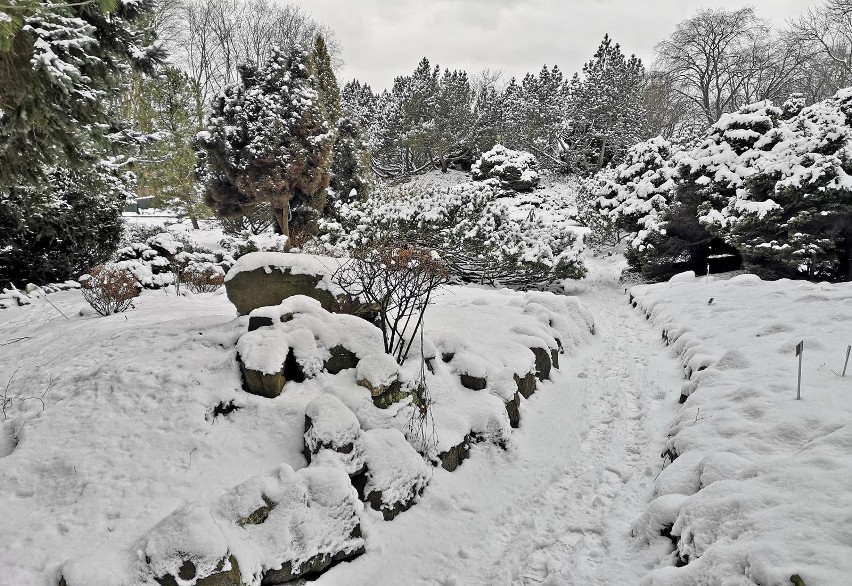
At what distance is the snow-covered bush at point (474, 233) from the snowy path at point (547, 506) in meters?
5.89

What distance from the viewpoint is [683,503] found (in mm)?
2746

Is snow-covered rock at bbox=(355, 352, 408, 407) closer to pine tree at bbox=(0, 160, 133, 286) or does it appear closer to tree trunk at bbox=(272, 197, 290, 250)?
pine tree at bbox=(0, 160, 133, 286)

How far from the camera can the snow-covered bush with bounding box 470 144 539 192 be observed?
1593 cm

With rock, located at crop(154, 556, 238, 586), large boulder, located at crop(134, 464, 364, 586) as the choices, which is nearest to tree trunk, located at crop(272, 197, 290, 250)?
large boulder, located at crop(134, 464, 364, 586)

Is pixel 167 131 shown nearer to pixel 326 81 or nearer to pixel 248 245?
pixel 326 81

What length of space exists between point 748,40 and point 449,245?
27301 millimetres

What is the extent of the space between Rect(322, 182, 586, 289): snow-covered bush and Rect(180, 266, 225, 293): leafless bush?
3232 millimetres

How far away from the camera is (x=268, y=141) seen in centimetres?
1159

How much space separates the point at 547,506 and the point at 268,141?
36.9ft

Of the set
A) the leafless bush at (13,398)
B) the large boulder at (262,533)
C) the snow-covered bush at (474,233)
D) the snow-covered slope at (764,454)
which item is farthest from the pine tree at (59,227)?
the snow-covered slope at (764,454)

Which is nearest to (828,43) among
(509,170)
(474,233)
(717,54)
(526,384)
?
(717,54)

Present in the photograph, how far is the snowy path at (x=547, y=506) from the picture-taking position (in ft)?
9.07

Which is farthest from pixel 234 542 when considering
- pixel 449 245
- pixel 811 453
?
pixel 449 245

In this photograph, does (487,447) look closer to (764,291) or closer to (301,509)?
(301,509)
